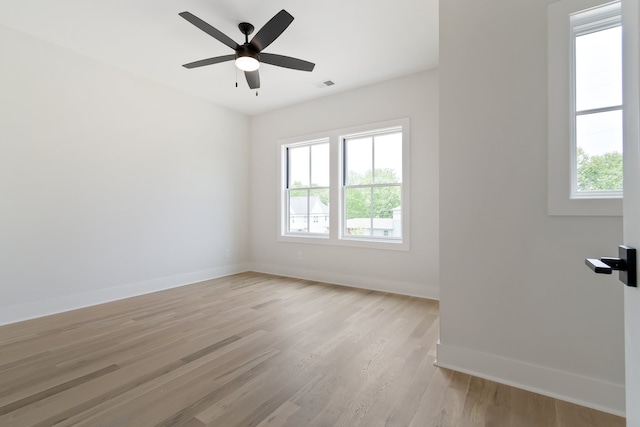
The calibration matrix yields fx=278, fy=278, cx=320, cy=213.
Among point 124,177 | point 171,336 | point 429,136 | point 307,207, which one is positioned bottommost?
point 171,336

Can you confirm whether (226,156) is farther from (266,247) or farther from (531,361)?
(531,361)

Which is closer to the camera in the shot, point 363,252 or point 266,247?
point 363,252

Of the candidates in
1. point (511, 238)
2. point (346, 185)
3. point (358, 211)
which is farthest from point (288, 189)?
point (511, 238)

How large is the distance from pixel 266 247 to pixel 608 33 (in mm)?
4805

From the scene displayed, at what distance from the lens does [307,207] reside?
4.90 metres

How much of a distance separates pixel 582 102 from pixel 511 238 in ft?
2.99

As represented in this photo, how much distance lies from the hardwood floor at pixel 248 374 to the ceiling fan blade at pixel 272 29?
2613mm

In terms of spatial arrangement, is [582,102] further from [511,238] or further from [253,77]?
[253,77]

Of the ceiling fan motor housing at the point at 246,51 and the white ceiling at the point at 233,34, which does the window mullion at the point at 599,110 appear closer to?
the white ceiling at the point at 233,34

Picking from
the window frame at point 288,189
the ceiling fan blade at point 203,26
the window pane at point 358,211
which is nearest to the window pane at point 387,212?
the window pane at point 358,211

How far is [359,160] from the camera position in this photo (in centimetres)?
432

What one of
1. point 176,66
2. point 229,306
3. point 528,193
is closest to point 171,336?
point 229,306

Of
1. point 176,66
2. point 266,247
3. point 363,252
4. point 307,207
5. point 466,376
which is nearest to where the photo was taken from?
point 466,376

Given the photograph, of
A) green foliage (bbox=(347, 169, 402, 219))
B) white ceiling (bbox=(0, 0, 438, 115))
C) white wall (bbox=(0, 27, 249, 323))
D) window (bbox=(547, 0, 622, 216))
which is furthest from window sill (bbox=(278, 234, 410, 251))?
white ceiling (bbox=(0, 0, 438, 115))
